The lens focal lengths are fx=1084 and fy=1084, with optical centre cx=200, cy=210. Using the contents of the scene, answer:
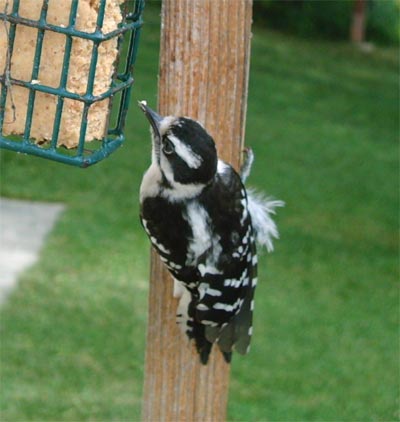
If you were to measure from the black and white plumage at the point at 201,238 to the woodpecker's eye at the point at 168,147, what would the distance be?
0.02m

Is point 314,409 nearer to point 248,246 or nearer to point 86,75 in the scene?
point 248,246

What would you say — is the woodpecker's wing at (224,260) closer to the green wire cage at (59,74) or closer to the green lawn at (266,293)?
the green wire cage at (59,74)

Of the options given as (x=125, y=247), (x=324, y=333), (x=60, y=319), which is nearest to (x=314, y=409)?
(x=324, y=333)

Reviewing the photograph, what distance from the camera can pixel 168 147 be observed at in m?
3.32

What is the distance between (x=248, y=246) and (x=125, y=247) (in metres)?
4.87

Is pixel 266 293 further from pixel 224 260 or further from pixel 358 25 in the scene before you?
pixel 358 25

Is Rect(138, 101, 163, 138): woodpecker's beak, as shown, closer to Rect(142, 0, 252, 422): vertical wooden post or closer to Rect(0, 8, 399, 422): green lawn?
Rect(142, 0, 252, 422): vertical wooden post

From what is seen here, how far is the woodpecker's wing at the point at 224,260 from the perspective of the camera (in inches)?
139

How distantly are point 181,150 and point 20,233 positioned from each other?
541 centimetres

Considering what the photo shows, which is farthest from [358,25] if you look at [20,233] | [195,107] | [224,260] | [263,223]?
[195,107]

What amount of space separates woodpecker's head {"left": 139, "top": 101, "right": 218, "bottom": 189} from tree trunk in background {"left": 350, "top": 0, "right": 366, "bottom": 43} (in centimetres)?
1398

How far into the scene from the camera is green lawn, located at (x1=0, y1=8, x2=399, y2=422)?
6.37 meters

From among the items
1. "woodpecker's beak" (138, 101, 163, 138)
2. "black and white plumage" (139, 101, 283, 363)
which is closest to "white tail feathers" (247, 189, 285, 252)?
"black and white plumage" (139, 101, 283, 363)

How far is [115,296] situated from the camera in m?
7.57
